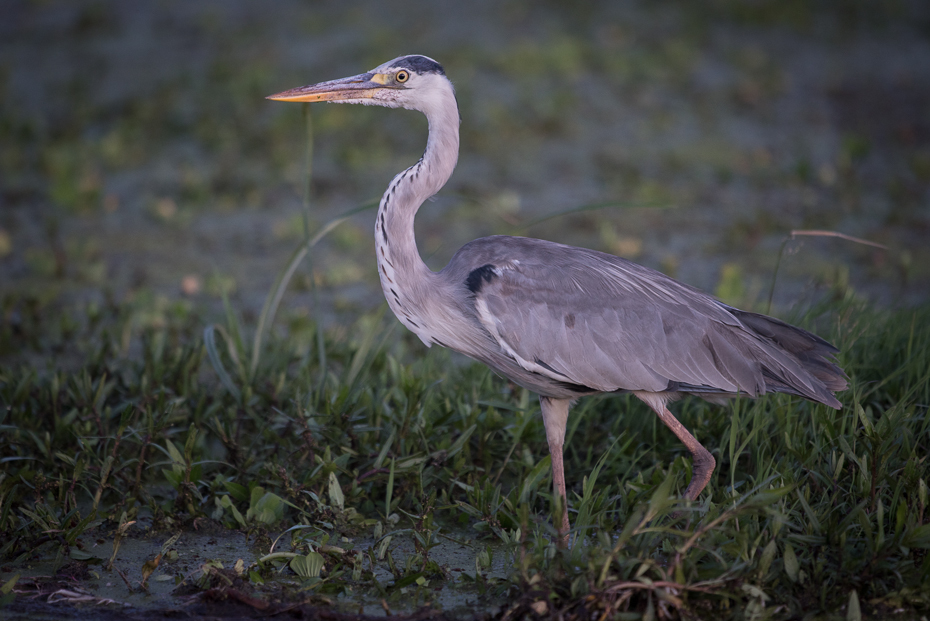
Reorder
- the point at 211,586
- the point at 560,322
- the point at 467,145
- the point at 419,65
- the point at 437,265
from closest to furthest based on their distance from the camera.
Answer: the point at 211,586 → the point at 560,322 → the point at 419,65 → the point at 437,265 → the point at 467,145

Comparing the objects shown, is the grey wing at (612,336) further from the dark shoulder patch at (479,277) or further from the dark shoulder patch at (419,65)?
the dark shoulder patch at (419,65)

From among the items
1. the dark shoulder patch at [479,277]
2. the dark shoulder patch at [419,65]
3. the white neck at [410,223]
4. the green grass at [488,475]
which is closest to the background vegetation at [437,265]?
the green grass at [488,475]

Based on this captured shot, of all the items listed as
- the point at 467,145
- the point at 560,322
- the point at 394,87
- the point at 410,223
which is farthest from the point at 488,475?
the point at 467,145

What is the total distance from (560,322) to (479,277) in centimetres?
34

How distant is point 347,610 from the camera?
9.70 feet

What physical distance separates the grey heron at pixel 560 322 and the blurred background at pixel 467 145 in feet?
4.52

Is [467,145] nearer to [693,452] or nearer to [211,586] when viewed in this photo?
[693,452]

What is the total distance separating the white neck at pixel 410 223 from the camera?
3.37 metres

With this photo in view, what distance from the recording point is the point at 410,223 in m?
3.43

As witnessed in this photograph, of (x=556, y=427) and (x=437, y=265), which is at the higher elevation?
(x=437, y=265)

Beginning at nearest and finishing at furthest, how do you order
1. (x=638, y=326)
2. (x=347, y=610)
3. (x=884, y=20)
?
(x=347, y=610) → (x=638, y=326) → (x=884, y=20)

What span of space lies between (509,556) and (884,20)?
10420mm

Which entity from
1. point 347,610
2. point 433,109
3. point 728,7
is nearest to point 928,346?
point 433,109

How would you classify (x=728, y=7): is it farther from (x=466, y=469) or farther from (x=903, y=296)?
(x=466, y=469)
